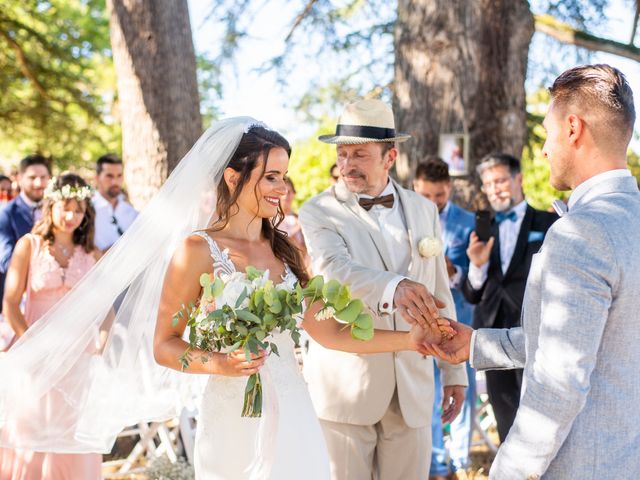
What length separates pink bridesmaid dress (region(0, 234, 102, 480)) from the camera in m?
5.10

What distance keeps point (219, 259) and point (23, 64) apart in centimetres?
1424

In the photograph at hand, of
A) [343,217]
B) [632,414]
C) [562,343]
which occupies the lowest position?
[632,414]

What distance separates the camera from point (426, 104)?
750 centimetres

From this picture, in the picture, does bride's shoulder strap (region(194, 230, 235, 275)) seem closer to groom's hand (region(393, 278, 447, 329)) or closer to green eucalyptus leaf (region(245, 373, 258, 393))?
green eucalyptus leaf (region(245, 373, 258, 393))

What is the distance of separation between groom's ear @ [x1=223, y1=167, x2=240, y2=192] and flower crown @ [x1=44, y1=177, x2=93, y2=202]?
238cm

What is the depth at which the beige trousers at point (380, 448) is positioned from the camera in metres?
4.23

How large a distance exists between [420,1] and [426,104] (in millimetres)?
894

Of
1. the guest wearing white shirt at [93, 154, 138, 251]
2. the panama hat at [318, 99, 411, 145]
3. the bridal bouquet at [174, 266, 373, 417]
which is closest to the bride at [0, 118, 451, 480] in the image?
the bridal bouquet at [174, 266, 373, 417]

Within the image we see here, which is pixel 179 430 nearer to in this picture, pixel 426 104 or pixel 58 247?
pixel 58 247

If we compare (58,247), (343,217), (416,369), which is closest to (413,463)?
(416,369)

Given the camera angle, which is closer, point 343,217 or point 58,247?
point 343,217

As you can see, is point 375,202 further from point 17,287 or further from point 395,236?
point 17,287

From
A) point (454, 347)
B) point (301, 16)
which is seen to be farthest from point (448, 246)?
point (301, 16)

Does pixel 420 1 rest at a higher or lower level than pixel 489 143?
higher
